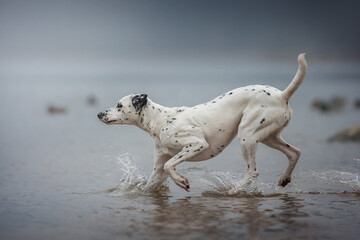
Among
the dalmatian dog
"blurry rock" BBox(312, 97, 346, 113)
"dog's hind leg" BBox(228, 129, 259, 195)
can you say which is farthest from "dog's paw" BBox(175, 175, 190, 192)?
"blurry rock" BBox(312, 97, 346, 113)

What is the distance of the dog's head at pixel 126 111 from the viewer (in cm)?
819

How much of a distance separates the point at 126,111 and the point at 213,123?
1.28 m

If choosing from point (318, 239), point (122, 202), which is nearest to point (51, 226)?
point (122, 202)

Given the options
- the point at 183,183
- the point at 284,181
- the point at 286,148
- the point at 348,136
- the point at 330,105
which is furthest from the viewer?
the point at 330,105

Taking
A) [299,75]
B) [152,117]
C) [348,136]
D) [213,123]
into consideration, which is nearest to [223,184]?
[213,123]

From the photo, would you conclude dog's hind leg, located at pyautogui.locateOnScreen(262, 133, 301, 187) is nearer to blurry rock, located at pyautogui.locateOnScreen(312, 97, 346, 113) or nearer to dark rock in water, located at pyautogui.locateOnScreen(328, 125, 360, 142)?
dark rock in water, located at pyautogui.locateOnScreen(328, 125, 360, 142)

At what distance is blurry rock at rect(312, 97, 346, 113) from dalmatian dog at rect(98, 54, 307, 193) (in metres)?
21.9

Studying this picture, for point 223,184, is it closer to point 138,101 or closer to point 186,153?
point 186,153

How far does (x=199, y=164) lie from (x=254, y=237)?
615cm

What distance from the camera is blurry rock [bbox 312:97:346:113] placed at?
29.8 metres

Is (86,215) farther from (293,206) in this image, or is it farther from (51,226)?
(293,206)

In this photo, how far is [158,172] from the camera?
8.38 m

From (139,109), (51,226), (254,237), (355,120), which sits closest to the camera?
(254,237)

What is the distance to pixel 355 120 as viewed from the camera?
23.3 metres
